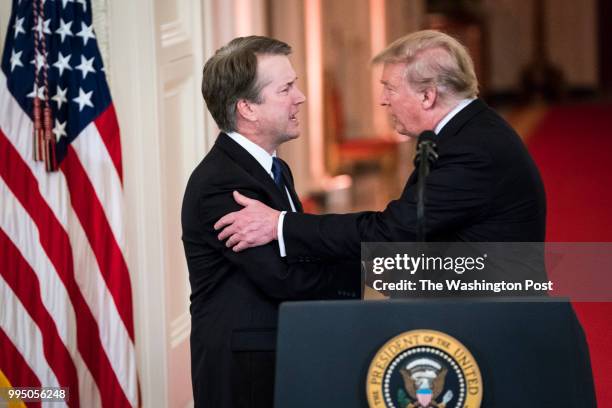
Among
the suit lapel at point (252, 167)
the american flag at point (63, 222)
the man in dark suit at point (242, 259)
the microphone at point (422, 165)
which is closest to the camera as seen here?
the microphone at point (422, 165)

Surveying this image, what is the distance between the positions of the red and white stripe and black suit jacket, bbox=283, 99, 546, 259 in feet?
4.19

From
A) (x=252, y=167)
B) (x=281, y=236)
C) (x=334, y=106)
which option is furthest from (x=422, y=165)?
(x=334, y=106)

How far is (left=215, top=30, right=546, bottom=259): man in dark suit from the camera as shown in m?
3.28

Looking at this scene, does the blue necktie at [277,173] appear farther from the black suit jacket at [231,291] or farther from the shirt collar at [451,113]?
the shirt collar at [451,113]

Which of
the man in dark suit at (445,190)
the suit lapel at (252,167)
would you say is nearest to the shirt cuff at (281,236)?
the man in dark suit at (445,190)

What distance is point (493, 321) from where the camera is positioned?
261 centimetres

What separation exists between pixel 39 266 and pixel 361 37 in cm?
979

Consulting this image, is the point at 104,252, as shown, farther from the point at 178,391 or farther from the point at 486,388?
the point at 486,388

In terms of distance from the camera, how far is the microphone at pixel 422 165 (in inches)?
99.4

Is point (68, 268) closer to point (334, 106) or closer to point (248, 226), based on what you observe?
point (248, 226)

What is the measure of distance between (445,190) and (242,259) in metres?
0.63

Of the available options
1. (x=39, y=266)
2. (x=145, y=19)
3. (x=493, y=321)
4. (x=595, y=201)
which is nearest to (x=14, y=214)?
(x=39, y=266)

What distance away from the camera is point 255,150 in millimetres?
3549

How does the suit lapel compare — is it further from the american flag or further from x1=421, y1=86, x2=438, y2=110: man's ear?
the american flag
